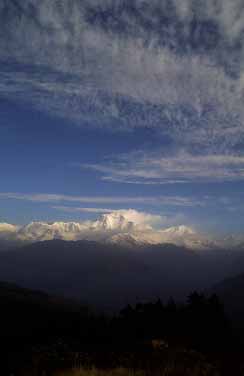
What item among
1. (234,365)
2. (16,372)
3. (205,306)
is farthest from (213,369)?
(205,306)

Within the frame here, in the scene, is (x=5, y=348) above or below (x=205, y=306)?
above

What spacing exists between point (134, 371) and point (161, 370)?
0.91m

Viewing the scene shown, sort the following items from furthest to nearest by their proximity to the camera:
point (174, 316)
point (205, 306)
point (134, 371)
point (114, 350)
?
point (205, 306)
point (174, 316)
point (114, 350)
point (134, 371)

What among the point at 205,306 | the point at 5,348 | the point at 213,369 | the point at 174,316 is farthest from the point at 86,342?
the point at 205,306

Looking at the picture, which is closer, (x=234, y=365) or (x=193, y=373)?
(x=193, y=373)

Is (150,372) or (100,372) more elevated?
(100,372)

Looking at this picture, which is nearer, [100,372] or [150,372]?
[100,372]

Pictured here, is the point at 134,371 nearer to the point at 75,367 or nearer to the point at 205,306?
the point at 75,367

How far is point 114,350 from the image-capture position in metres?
13.7

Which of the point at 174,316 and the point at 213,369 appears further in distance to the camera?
the point at 174,316

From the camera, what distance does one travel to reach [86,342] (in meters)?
15.4

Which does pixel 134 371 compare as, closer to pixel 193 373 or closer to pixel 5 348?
pixel 193 373

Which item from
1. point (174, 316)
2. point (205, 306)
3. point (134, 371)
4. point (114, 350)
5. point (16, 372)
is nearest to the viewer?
point (16, 372)

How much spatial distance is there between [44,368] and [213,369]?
585 centimetres
